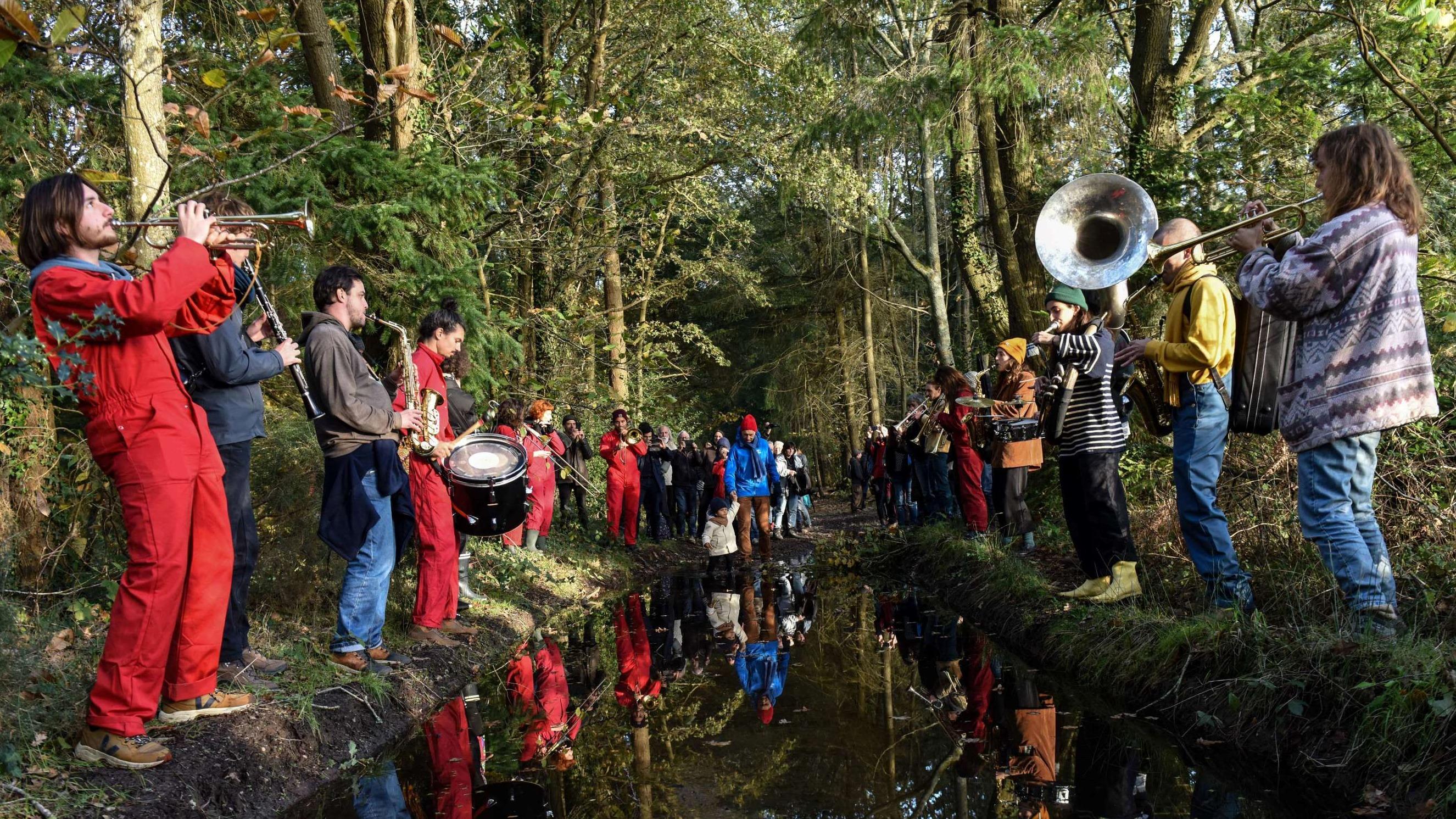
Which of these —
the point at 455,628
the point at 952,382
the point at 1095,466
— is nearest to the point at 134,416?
the point at 455,628

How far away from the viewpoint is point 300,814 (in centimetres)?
394

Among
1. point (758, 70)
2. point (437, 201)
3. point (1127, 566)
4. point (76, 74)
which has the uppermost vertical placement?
point (758, 70)

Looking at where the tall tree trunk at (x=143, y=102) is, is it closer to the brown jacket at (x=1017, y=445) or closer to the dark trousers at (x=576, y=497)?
the brown jacket at (x=1017, y=445)

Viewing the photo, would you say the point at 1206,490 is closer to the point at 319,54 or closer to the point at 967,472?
the point at 967,472

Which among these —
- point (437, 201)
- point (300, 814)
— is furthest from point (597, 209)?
point (300, 814)

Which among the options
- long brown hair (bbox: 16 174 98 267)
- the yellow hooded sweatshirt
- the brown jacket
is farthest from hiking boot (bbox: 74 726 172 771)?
the brown jacket

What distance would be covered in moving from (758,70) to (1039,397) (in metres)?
13.7

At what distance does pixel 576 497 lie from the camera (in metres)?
15.7

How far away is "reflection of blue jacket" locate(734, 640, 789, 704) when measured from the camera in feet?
18.1

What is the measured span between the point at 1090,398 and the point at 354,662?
4.34 m

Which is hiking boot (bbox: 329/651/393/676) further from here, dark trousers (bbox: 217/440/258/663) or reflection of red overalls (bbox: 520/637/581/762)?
reflection of red overalls (bbox: 520/637/581/762)

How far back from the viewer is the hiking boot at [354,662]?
17.3 feet

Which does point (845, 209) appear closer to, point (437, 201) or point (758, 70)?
point (758, 70)

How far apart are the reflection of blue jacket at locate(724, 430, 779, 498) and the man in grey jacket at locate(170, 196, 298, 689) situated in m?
7.94
